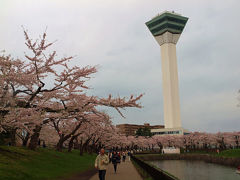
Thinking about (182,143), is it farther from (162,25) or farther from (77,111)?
(77,111)

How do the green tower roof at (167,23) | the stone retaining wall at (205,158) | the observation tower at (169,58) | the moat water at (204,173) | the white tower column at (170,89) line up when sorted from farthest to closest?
the green tower roof at (167,23) → the observation tower at (169,58) → the white tower column at (170,89) → the stone retaining wall at (205,158) → the moat water at (204,173)

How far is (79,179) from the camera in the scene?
613 inches

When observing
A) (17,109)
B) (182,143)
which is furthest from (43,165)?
(182,143)

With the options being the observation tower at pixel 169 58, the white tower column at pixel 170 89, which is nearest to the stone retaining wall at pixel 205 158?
the observation tower at pixel 169 58

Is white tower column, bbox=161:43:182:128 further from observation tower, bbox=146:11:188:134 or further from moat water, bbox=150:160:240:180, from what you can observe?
moat water, bbox=150:160:240:180

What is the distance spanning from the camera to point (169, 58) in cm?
13150

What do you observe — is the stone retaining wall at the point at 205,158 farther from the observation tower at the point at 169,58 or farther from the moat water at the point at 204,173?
the observation tower at the point at 169,58

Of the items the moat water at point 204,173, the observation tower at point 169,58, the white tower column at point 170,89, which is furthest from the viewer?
the observation tower at point 169,58

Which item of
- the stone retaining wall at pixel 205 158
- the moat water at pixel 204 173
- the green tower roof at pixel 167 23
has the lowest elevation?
the moat water at pixel 204 173

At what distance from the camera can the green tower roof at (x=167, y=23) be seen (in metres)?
133

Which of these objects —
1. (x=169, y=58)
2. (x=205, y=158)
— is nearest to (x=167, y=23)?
(x=169, y=58)

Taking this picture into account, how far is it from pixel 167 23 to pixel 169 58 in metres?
19.9

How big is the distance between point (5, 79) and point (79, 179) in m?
7.91

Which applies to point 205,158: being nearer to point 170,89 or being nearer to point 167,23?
point 170,89
